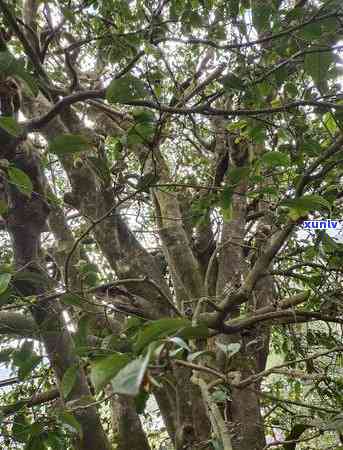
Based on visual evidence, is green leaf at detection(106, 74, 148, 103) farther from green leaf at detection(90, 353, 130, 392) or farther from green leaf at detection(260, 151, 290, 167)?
green leaf at detection(90, 353, 130, 392)

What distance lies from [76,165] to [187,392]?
1204 mm

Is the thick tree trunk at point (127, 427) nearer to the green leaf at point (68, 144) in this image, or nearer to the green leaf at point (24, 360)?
the green leaf at point (24, 360)

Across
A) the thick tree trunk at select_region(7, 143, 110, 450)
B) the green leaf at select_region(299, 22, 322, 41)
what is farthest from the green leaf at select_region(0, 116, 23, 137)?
the green leaf at select_region(299, 22, 322, 41)

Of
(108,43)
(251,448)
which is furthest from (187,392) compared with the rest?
(108,43)

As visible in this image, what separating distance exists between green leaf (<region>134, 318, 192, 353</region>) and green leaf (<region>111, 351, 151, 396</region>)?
0.09 m

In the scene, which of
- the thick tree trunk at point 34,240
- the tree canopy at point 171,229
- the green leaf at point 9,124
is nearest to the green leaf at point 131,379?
the tree canopy at point 171,229

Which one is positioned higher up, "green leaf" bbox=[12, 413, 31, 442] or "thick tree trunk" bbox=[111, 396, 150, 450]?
"green leaf" bbox=[12, 413, 31, 442]

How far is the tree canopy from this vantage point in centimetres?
84

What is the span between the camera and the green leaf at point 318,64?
91cm

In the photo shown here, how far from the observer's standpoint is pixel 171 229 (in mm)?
2107

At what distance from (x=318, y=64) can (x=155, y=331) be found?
778mm

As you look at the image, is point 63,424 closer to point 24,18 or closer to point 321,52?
point 321,52

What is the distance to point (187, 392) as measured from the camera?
165cm

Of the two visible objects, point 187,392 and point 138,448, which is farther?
point 138,448
